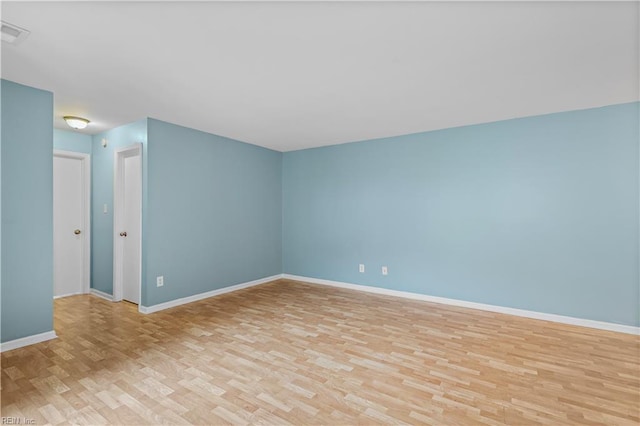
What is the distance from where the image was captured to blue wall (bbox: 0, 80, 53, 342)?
2670 millimetres

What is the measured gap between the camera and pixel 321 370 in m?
2.36

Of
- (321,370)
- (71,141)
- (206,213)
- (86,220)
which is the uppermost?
(71,141)

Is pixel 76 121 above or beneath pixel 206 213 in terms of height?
above

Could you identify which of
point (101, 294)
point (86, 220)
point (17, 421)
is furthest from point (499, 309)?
point (86, 220)

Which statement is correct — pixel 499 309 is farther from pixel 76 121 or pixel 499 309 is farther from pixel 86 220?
pixel 86 220

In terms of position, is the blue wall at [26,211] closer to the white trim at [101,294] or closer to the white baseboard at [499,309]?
the white trim at [101,294]

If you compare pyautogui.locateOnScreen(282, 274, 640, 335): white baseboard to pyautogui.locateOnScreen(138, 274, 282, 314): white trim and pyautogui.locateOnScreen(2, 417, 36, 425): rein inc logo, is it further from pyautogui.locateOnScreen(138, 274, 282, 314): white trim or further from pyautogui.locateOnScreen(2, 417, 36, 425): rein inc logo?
Answer: pyautogui.locateOnScreen(2, 417, 36, 425): rein inc logo

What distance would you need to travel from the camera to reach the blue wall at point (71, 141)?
4.30m

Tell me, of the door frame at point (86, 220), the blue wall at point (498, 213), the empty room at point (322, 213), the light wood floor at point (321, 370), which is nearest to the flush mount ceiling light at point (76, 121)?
the empty room at point (322, 213)

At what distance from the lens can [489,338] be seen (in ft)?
9.76

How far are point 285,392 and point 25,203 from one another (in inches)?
117

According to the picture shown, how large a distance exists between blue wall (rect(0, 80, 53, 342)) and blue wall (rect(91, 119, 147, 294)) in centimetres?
122

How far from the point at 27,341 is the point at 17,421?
4.46ft

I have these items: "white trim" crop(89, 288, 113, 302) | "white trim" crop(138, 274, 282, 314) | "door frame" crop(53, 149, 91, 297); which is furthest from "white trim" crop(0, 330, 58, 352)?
"door frame" crop(53, 149, 91, 297)
